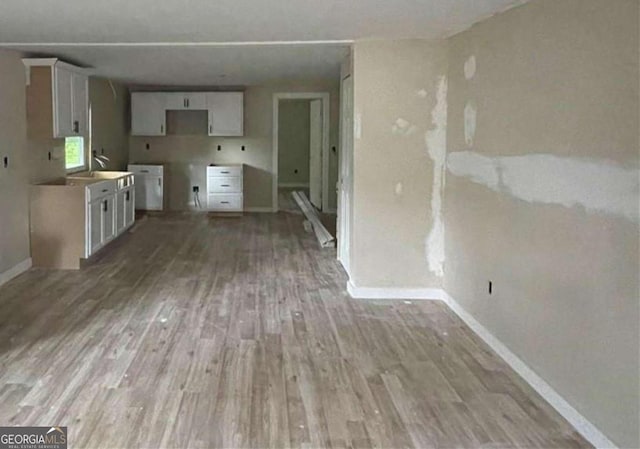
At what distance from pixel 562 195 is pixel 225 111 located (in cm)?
796

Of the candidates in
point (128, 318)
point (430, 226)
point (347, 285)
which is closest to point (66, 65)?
point (128, 318)

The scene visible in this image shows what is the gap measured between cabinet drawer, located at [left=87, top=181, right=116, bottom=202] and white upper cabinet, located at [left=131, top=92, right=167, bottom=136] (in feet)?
11.1

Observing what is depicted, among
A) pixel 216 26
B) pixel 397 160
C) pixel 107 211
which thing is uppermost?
pixel 216 26

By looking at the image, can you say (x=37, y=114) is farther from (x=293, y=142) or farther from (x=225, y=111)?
(x=293, y=142)

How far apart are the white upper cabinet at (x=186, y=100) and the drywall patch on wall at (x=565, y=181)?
679cm

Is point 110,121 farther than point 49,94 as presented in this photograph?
Yes

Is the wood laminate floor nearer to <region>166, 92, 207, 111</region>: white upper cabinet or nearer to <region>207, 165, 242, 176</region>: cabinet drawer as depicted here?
<region>207, 165, 242, 176</region>: cabinet drawer

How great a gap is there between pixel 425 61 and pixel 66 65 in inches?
145

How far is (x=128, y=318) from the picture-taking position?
4688mm

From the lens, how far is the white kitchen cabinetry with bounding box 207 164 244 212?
1031cm

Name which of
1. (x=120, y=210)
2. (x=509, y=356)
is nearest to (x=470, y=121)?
(x=509, y=356)

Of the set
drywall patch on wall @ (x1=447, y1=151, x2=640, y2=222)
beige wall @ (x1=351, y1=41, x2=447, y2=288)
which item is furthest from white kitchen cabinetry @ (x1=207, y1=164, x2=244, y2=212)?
drywall patch on wall @ (x1=447, y1=151, x2=640, y2=222)

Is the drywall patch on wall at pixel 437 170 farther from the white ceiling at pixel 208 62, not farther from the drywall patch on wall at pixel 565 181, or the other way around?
the white ceiling at pixel 208 62

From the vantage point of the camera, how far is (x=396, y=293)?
17.6 ft
